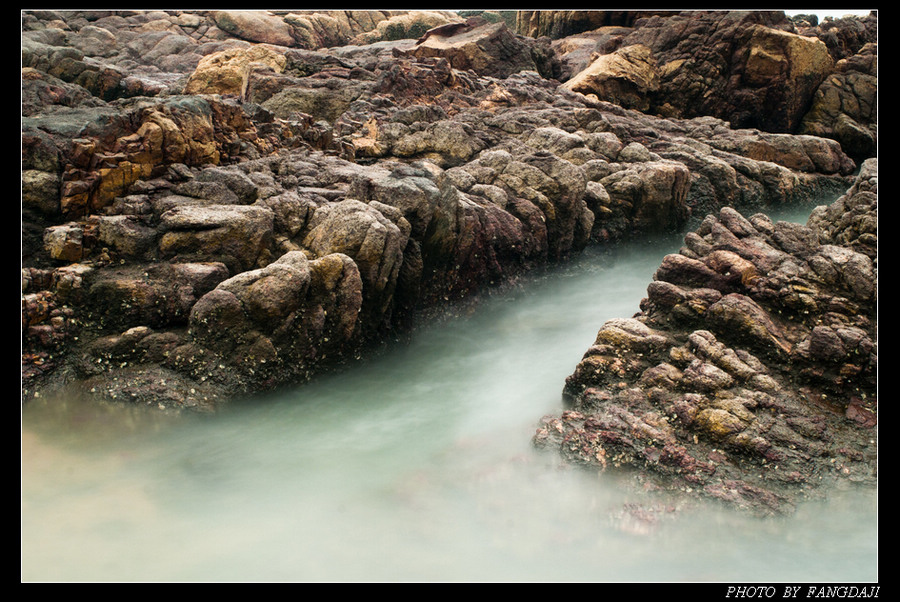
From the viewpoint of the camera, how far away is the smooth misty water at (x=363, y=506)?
9211mm

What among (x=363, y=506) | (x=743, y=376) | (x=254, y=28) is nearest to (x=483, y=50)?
(x=254, y=28)

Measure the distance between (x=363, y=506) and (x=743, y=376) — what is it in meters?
7.72

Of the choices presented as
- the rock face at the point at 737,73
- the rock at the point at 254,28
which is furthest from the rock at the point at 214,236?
the rock at the point at 254,28

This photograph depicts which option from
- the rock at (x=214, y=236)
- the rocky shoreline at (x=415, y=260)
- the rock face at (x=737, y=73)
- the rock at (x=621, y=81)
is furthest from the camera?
the rock at (x=621, y=81)

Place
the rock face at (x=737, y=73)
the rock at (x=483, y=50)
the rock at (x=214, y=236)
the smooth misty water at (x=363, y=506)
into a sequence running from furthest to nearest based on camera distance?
1. the rock at (x=483, y=50)
2. the rock face at (x=737, y=73)
3. the rock at (x=214, y=236)
4. the smooth misty water at (x=363, y=506)

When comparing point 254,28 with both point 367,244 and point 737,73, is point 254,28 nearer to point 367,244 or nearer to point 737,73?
point 737,73

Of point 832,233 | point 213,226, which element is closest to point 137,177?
point 213,226

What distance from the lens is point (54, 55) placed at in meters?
33.5

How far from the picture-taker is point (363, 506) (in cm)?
1082

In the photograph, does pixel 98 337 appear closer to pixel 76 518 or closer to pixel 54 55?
pixel 76 518

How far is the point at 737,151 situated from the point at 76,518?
32.3 metres

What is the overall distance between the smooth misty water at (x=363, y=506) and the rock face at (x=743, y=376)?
29.0 inches

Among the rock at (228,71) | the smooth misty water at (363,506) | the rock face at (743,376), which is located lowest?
the smooth misty water at (363,506)

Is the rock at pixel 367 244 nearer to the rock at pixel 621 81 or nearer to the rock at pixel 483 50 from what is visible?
the rock at pixel 621 81
